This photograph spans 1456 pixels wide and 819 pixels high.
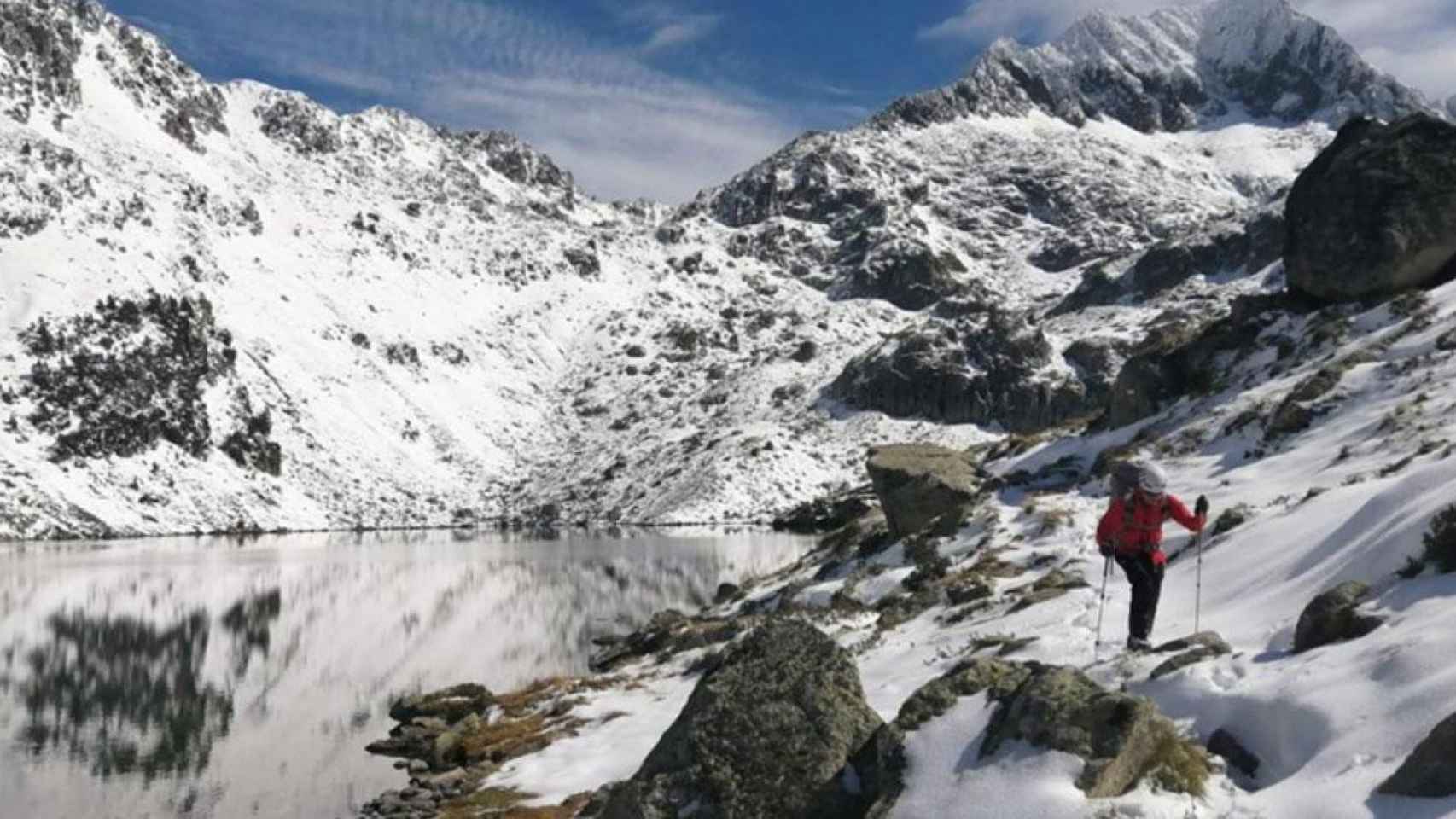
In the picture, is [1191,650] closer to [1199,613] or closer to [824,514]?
[1199,613]

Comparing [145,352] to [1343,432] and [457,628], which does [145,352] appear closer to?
[457,628]

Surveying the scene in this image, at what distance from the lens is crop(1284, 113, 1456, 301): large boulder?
41.8m

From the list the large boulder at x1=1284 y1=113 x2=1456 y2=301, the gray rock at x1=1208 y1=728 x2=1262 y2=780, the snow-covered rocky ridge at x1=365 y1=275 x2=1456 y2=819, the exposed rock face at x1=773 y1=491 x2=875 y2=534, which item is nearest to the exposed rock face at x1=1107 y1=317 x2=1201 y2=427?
the snow-covered rocky ridge at x1=365 y1=275 x2=1456 y2=819

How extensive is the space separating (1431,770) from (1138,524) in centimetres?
760

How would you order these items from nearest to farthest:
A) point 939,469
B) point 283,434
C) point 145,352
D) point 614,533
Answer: point 939,469, point 614,533, point 145,352, point 283,434

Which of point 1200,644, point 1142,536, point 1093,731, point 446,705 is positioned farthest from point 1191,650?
point 446,705

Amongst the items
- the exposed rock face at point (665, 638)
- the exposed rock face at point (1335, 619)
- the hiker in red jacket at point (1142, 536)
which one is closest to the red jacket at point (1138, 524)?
the hiker in red jacket at point (1142, 536)

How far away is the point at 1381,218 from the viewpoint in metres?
42.6

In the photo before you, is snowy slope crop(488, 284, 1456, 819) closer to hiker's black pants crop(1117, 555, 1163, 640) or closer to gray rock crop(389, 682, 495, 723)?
hiker's black pants crop(1117, 555, 1163, 640)

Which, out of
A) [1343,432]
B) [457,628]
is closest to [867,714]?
[1343,432]

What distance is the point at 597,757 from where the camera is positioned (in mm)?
26375

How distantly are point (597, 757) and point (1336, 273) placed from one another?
3449 centimetres

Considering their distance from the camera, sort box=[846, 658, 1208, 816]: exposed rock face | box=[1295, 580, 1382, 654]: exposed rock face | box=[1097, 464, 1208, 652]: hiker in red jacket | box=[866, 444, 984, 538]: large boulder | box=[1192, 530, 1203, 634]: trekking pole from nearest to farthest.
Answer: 1. box=[846, 658, 1208, 816]: exposed rock face
2. box=[1295, 580, 1382, 654]: exposed rock face
3. box=[1097, 464, 1208, 652]: hiker in red jacket
4. box=[1192, 530, 1203, 634]: trekking pole
5. box=[866, 444, 984, 538]: large boulder

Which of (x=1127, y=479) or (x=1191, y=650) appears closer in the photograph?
(x=1191, y=650)
